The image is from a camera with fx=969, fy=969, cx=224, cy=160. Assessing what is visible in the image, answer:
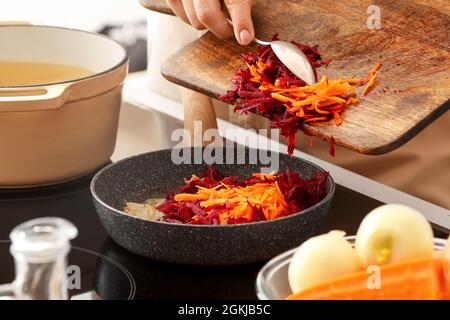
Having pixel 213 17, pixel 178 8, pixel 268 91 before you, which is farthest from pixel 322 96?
pixel 178 8

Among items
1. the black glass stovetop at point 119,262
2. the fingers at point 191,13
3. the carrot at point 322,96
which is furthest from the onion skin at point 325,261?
the fingers at point 191,13

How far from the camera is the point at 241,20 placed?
156 cm

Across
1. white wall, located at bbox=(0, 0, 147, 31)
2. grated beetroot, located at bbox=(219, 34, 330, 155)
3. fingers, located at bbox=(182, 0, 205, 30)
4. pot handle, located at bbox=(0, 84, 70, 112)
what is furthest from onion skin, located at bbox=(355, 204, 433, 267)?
white wall, located at bbox=(0, 0, 147, 31)

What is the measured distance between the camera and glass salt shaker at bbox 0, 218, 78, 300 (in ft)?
2.93

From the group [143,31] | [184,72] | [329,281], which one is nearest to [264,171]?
[184,72]

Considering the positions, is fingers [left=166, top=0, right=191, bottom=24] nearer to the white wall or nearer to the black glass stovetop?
the black glass stovetop

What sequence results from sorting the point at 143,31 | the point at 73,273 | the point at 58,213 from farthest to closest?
the point at 143,31 → the point at 58,213 → the point at 73,273

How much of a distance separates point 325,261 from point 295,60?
1.75 feet

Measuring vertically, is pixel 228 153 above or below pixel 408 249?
below

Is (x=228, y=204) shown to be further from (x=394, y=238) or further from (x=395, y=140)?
(x=394, y=238)

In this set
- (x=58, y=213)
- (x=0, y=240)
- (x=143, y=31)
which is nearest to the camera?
(x=0, y=240)
